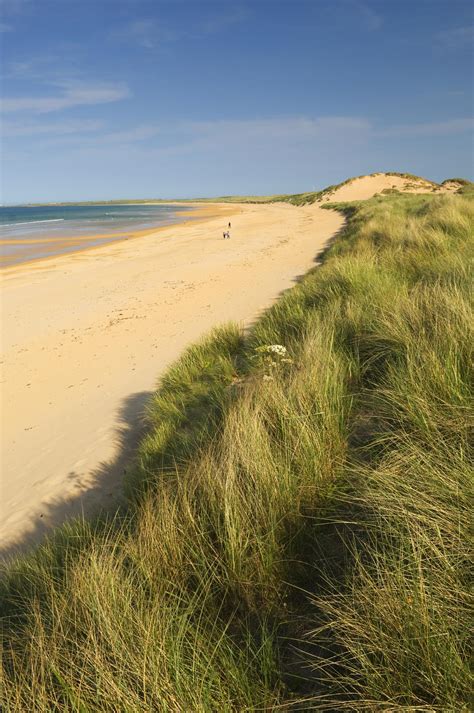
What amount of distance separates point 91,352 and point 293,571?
7139 mm

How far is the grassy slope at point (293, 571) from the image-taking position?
1.28m

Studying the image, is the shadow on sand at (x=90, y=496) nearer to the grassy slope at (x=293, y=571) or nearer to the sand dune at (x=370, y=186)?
the grassy slope at (x=293, y=571)

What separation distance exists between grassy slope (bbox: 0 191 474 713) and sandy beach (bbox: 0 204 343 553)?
1.46 metres

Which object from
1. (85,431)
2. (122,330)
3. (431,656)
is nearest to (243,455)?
(431,656)

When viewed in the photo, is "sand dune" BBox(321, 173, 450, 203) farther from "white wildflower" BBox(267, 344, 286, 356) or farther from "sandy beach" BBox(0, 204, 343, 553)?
"white wildflower" BBox(267, 344, 286, 356)

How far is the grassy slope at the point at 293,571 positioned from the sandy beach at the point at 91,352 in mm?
1456

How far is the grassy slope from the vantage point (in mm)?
1284

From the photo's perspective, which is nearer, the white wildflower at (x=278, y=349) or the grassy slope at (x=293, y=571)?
the grassy slope at (x=293, y=571)

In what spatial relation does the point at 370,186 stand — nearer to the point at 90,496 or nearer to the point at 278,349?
the point at 278,349

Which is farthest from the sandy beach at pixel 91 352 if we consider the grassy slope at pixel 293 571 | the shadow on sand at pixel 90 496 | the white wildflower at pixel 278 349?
the white wildflower at pixel 278 349

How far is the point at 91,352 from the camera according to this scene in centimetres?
823

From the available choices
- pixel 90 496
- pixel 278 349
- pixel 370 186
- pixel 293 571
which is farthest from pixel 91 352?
pixel 370 186

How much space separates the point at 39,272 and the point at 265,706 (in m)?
19.3

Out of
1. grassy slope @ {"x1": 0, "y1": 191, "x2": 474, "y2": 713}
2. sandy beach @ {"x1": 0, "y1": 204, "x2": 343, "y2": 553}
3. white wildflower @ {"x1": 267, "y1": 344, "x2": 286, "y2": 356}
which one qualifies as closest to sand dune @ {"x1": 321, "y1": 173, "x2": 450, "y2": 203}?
sandy beach @ {"x1": 0, "y1": 204, "x2": 343, "y2": 553}
